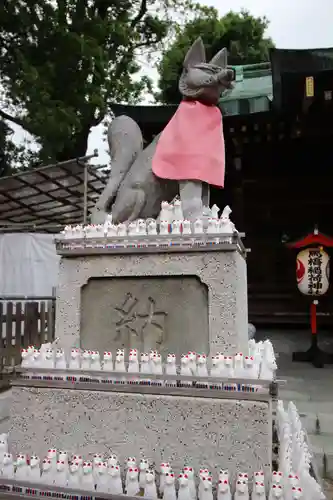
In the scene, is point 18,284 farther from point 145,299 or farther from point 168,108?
point 145,299

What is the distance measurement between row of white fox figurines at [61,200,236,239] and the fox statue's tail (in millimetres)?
366

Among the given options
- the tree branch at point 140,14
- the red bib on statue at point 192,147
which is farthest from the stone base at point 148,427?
the tree branch at point 140,14

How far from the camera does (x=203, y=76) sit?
3039 mm

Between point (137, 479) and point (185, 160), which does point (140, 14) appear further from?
point (137, 479)

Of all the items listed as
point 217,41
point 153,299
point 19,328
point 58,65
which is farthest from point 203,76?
point 217,41

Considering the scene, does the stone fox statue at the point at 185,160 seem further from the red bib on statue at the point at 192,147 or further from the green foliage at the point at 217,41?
the green foliage at the point at 217,41

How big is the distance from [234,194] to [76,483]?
7375 millimetres

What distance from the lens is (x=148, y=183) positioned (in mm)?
3133

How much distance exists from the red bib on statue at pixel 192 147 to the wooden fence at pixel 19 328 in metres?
3.61

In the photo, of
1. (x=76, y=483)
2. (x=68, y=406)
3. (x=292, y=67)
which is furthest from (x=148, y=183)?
(x=292, y=67)

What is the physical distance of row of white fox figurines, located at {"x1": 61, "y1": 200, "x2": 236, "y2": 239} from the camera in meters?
2.61

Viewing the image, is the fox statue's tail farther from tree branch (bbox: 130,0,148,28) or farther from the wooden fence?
tree branch (bbox: 130,0,148,28)

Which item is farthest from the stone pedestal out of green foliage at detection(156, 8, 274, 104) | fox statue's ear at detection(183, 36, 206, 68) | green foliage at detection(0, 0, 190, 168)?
green foliage at detection(156, 8, 274, 104)

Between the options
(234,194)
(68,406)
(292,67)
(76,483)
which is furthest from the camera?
(234,194)
